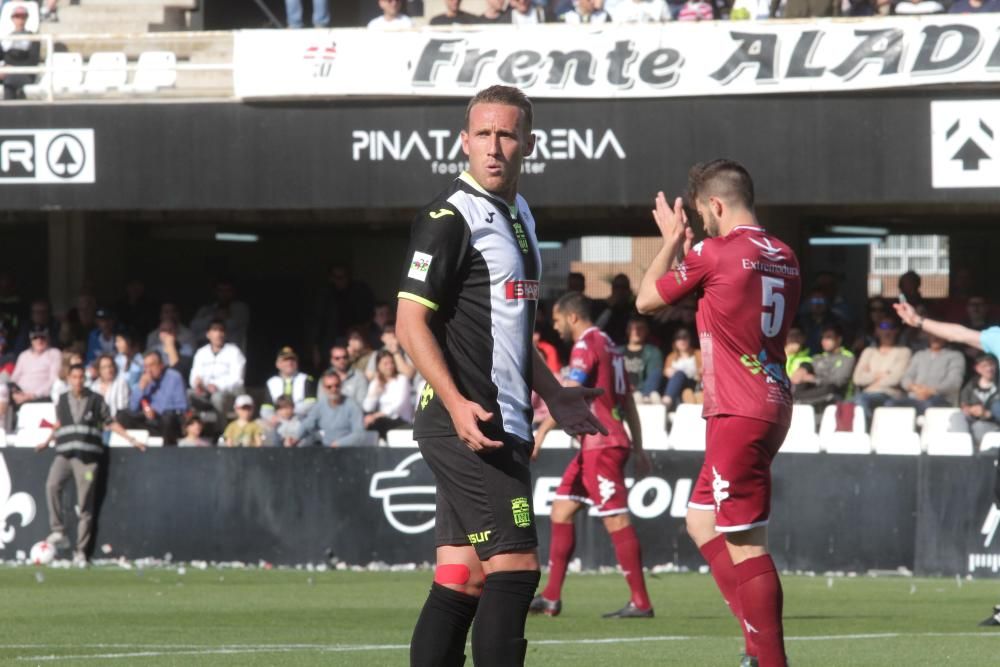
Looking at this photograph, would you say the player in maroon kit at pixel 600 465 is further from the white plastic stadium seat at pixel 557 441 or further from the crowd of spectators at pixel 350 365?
the crowd of spectators at pixel 350 365

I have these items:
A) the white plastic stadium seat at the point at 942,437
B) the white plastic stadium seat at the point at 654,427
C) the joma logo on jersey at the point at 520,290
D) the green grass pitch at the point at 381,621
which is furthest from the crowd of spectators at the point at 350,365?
the joma logo on jersey at the point at 520,290

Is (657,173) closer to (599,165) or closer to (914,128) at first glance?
(599,165)

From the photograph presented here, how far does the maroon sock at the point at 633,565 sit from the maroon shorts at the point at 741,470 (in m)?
4.54

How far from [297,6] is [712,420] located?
1609cm

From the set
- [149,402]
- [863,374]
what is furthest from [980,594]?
[149,402]

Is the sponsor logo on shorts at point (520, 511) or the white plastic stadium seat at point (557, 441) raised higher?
the sponsor logo on shorts at point (520, 511)

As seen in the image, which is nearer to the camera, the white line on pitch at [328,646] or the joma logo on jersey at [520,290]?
the joma logo on jersey at [520,290]

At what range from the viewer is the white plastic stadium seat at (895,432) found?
17.0 metres

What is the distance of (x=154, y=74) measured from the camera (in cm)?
2203

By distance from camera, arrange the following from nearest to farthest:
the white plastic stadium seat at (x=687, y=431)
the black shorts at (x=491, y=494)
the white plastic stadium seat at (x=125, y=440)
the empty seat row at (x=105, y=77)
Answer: the black shorts at (x=491, y=494), the white plastic stadium seat at (x=687, y=431), the white plastic stadium seat at (x=125, y=440), the empty seat row at (x=105, y=77)

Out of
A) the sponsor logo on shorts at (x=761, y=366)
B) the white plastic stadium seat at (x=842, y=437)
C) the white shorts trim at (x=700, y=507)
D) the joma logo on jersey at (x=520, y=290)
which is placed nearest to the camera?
the joma logo on jersey at (x=520, y=290)

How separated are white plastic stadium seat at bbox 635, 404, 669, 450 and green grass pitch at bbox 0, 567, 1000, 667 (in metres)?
1.51

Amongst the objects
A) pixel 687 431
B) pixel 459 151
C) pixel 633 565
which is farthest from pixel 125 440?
pixel 633 565

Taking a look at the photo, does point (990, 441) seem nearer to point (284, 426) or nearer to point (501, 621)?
point (284, 426)
